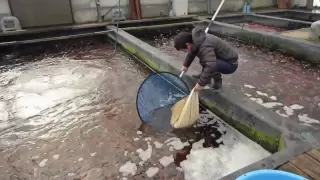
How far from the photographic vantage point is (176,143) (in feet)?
9.91

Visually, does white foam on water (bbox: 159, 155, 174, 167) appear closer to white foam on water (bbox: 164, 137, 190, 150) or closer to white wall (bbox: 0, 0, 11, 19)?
white foam on water (bbox: 164, 137, 190, 150)

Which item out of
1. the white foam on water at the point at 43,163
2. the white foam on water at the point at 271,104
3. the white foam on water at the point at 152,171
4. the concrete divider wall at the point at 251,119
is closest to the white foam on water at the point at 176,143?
the white foam on water at the point at 152,171

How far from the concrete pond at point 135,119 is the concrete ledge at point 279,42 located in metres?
0.03

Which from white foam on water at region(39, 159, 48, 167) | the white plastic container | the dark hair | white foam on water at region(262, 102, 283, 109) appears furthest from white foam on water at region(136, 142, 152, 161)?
the white plastic container

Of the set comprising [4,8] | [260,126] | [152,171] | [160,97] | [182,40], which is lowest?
[152,171]

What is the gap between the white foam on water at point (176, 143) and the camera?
296 cm

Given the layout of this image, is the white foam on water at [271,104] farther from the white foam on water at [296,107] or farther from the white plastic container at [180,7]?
the white plastic container at [180,7]

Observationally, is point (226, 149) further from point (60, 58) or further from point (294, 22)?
point (294, 22)

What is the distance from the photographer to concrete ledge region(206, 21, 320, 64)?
5.43 meters

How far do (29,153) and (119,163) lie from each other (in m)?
1.09

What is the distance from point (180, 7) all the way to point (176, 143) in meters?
7.63

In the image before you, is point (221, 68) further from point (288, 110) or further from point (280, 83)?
point (280, 83)

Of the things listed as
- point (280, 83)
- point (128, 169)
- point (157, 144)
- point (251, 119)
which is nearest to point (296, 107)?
point (280, 83)

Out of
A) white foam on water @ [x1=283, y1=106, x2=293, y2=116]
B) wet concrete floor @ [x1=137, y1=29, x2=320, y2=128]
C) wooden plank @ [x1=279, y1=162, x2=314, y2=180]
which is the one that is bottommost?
white foam on water @ [x1=283, y1=106, x2=293, y2=116]
